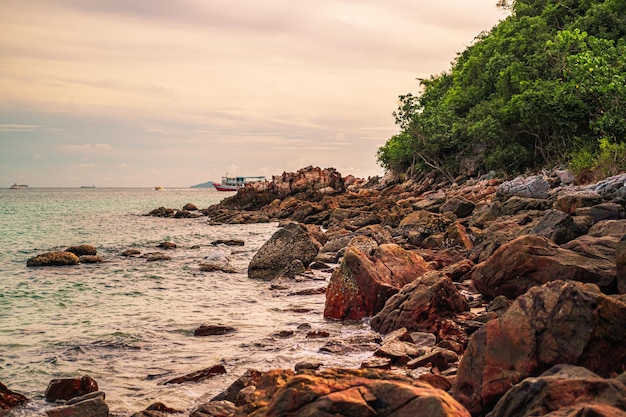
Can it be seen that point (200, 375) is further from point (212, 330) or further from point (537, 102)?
point (537, 102)

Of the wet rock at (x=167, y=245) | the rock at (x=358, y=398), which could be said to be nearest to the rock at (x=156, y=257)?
the wet rock at (x=167, y=245)

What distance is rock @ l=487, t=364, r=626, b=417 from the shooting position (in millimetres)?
3979

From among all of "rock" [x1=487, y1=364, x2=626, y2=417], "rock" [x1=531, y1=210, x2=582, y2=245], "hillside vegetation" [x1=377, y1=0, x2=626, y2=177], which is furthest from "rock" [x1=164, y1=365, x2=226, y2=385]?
"hillside vegetation" [x1=377, y1=0, x2=626, y2=177]

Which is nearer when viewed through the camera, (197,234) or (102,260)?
(102,260)

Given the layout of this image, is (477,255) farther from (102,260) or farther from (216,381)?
(102,260)

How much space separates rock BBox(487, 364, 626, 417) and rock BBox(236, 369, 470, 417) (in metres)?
0.65

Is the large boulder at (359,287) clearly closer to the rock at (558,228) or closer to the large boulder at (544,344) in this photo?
the rock at (558,228)

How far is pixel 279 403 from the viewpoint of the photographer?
155 inches

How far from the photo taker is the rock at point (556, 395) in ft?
13.1

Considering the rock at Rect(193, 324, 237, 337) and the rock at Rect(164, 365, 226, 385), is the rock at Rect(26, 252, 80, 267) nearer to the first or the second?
the rock at Rect(193, 324, 237, 337)

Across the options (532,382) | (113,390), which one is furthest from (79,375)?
(532,382)

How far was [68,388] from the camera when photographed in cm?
710

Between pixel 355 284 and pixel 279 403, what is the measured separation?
6954 millimetres

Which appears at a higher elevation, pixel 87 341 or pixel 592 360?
pixel 592 360
